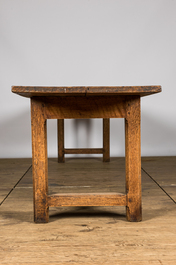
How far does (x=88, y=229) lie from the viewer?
1436mm

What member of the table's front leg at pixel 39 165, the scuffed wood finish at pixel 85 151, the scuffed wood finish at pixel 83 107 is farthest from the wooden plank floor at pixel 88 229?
Result: the scuffed wood finish at pixel 85 151

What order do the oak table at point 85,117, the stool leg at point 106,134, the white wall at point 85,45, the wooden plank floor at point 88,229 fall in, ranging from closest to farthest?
the wooden plank floor at point 88,229
the oak table at point 85,117
the stool leg at point 106,134
the white wall at point 85,45

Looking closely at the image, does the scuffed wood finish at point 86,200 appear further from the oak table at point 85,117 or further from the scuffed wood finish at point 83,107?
the scuffed wood finish at point 83,107

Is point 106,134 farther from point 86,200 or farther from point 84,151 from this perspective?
point 86,200

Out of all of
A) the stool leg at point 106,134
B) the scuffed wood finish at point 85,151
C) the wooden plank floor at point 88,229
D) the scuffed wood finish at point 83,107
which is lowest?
the wooden plank floor at point 88,229

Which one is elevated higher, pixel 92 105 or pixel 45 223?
pixel 92 105

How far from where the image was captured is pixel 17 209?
175 cm

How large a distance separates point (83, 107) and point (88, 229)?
24.0 inches

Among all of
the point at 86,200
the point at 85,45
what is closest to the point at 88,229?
the point at 86,200

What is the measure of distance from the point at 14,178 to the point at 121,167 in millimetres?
1058

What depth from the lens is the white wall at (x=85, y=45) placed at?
3463 millimetres

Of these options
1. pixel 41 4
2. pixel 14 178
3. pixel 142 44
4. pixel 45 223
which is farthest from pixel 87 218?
pixel 41 4

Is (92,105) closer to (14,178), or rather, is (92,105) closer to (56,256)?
(56,256)

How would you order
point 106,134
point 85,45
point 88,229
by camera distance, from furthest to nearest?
point 85,45
point 106,134
point 88,229
